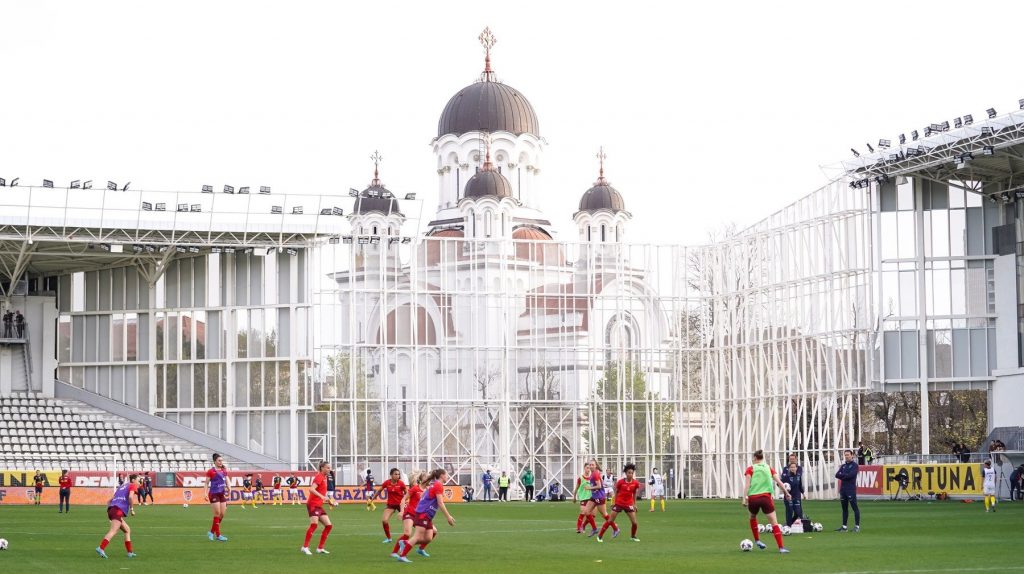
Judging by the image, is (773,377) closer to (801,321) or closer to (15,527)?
(801,321)

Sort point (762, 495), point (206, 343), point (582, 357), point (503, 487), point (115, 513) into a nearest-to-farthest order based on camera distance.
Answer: point (762, 495), point (115, 513), point (503, 487), point (206, 343), point (582, 357)

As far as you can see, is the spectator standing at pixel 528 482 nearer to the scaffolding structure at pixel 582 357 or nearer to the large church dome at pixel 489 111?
the scaffolding structure at pixel 582 357

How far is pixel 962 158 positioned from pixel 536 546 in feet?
86.9

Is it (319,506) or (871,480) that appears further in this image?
(871,480)

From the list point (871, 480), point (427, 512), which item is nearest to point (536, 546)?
point (427, 512)

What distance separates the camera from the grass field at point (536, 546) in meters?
19.7

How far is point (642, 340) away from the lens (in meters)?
62.9

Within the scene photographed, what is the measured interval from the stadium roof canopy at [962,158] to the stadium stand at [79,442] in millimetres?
25834

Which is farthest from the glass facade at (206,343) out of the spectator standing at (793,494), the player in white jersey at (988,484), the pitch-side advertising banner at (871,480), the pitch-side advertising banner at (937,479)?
the spectator standing at (793,494)

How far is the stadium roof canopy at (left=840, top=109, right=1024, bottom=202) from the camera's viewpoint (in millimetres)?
44406

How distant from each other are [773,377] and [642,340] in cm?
695

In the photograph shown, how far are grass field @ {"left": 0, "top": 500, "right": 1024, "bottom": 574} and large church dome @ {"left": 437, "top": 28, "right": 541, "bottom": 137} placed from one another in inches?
2174

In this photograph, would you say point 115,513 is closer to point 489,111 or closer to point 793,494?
point 793,494

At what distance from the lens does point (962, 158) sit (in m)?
45.8
